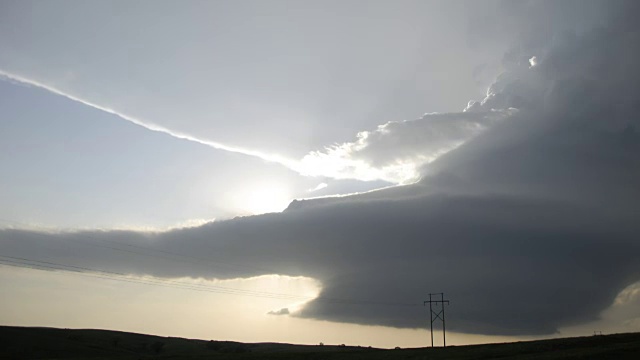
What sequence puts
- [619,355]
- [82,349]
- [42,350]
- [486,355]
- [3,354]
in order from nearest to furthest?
[619,355]
[486,355]
[3,354]
[42,350]
[82,349]

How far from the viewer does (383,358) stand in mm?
93312

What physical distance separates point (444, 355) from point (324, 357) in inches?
885

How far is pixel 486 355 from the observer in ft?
285

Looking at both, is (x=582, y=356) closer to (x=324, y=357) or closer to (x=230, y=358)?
(x=324, y=357)

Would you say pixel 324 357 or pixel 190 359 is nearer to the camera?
pixel 324 357

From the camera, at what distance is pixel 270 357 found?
10262cm

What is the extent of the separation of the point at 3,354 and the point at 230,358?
6007cm

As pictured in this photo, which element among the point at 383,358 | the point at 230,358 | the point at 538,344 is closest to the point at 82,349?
the point at 230,358

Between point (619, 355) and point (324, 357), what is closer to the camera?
point (619, 355)

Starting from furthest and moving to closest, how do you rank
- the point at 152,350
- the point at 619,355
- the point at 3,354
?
the point at 152,350 < the point at 3,354 < the point at 619,355

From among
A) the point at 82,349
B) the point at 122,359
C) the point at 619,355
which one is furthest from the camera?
the point at 82,349

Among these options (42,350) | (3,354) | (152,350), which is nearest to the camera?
(3,354)

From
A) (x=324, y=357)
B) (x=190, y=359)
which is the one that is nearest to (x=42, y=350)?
(x=190, y=359)

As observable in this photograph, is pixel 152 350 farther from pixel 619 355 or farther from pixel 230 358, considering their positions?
pixel 619 355
